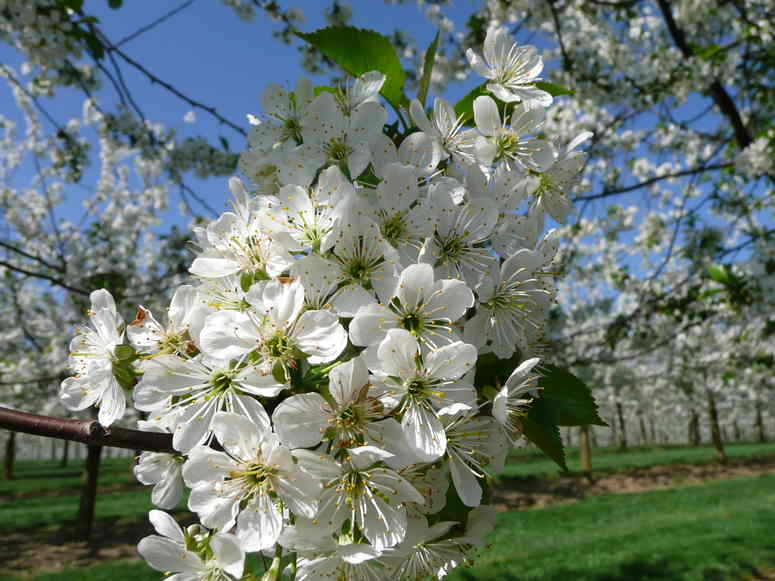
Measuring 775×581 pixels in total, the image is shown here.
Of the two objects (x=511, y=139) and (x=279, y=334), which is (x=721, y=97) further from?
(x=279, y=334)

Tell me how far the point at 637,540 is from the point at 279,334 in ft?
29.9

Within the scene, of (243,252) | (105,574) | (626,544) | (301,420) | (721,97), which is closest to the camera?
(301,420)

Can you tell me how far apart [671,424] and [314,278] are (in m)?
60.5

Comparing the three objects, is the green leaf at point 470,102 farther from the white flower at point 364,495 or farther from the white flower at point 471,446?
the white flower at point 364,495

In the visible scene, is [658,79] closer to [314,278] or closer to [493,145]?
[493,145]

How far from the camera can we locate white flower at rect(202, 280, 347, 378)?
80 cm

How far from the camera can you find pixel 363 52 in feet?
3.81

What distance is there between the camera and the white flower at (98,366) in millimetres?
971

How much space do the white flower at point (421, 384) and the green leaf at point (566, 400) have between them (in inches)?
11.0

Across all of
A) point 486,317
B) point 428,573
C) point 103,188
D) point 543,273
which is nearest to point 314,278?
point 486,317

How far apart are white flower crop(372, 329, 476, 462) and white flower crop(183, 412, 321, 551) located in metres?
0.16

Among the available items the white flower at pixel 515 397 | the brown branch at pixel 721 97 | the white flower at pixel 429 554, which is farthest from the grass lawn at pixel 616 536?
the brown branch at pixel 721 97

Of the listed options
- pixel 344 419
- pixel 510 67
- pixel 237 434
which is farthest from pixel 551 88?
pixel 237 434

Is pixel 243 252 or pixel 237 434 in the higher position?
pixel 243 252
